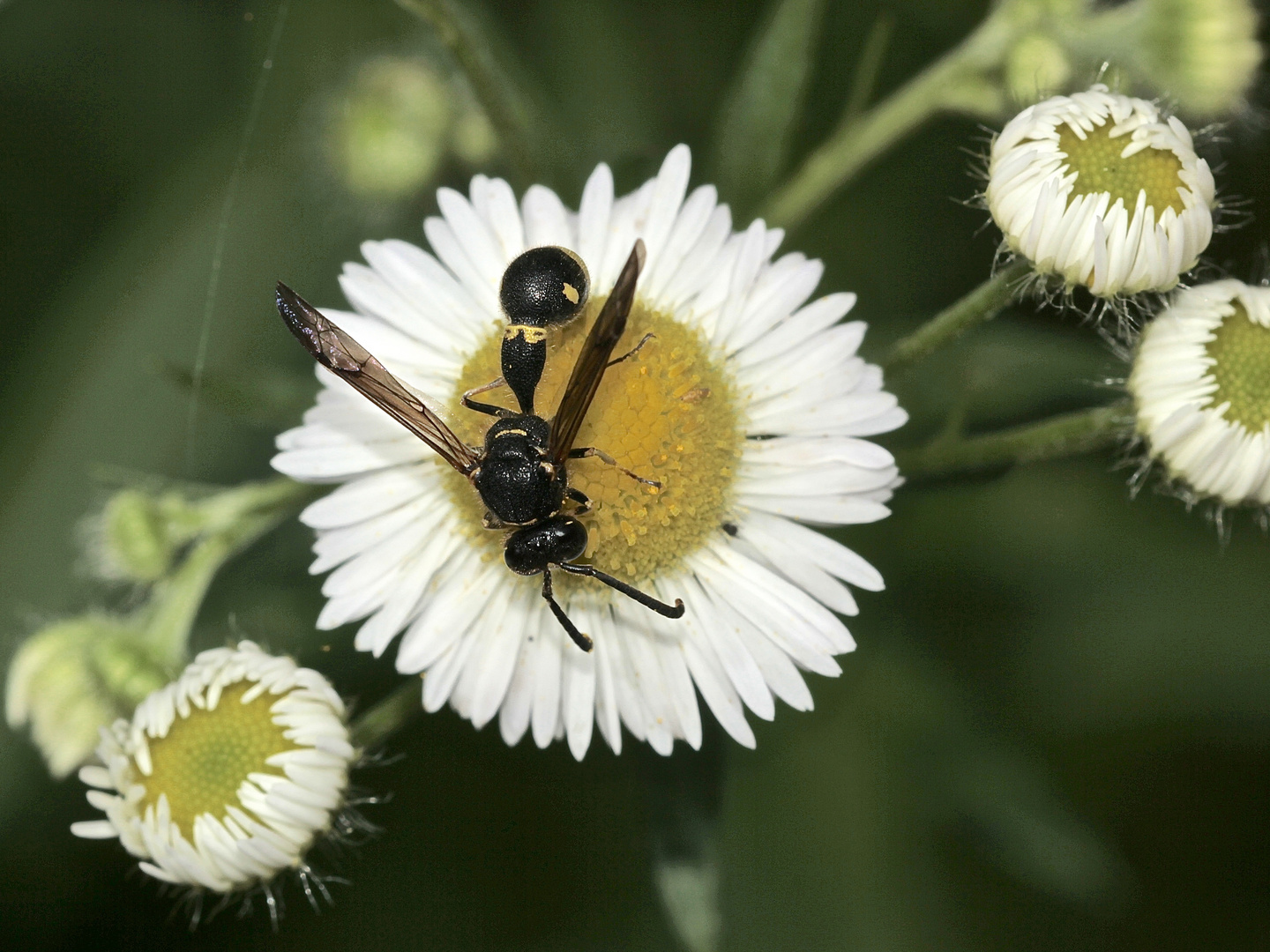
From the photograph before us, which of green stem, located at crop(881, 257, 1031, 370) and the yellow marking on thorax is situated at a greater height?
green stem, located at crop(881, 257, 1031, 370)

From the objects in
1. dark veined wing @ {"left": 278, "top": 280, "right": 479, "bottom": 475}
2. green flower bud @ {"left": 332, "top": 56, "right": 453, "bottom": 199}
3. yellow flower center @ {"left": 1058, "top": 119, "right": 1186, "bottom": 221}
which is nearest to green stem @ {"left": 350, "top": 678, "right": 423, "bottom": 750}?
dark veined wing @ {"left": 278, "top": 280, "right": 479, "bottom": 475}

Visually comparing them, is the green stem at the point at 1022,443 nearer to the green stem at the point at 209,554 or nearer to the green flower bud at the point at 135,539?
the green stem at the point at 209,554

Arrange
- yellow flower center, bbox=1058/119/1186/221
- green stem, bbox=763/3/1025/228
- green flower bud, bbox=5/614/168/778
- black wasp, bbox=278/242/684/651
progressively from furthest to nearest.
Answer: green stem, bbox=763/3/1025/228 < green flower bud, bbox=5/614/168/778 < black wasp, bbox=278/242/684/651 < yellow flower center, bbox=1058/119/1186/221

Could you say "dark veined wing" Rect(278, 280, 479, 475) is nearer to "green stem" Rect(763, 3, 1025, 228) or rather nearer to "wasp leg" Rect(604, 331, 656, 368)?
"wasp leg" Rect(604, 331, 656, 368)

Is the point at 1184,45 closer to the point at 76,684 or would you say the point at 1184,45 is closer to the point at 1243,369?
the point at 1243,369

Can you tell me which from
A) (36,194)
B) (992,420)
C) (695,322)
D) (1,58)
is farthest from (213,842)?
(1,58)

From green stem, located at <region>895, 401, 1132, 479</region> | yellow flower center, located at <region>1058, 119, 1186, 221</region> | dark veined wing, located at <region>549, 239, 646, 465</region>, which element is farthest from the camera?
green stem, located at <region>895, 401, 1132, 479</region>
